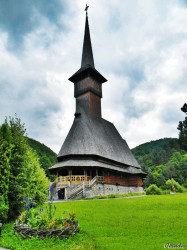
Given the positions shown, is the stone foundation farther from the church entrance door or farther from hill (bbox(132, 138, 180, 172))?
hill (bbox(132, 138, 180, 172))

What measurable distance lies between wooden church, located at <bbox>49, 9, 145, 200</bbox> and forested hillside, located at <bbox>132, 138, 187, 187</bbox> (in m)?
19.6

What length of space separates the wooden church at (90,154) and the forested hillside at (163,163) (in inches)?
771

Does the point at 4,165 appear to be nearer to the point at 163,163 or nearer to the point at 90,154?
the point at 90,154

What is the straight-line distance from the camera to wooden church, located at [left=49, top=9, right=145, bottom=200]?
24234 millimetres

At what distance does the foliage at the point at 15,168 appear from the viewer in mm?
8867

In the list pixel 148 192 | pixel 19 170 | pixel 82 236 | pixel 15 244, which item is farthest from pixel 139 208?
pixel 148 192

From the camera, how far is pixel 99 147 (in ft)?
91.1

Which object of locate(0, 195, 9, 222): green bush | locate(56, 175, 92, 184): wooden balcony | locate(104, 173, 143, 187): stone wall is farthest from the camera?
locate(104, 173, 143, 187): stone wall

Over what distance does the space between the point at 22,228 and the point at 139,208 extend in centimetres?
722

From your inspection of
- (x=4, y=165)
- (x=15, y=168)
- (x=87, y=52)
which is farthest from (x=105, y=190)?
(x=87, y=52)

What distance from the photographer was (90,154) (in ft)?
84.0

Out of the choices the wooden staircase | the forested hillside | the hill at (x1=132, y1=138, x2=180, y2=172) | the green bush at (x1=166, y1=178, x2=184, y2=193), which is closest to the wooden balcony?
the wooden staircase

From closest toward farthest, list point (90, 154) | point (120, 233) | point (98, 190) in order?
point (120, 233), point (98, 190), point (90, 154)

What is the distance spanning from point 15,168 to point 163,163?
82507mm
